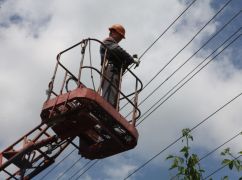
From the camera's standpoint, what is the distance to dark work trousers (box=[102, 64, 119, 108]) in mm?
9891

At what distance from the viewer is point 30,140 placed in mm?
10805

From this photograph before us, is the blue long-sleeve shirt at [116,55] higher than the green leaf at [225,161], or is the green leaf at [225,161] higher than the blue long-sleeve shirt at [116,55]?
the blue long-sleeve shirt at [116,55]

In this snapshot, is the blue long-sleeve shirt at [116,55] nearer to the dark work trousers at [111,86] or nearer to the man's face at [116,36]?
the dark work trousers at [111,86]

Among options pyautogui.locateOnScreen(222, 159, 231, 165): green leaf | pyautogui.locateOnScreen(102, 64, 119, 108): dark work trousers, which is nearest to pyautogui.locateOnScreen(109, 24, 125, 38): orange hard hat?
pyautogui.locateOnScreen(102, 64, 119, 108): dark work trousers

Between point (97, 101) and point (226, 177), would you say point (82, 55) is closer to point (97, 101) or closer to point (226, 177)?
point (97, 101)

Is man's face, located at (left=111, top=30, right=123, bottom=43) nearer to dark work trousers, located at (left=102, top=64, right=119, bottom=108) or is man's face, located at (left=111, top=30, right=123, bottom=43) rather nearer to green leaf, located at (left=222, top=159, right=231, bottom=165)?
dark work trousers, located at (left=102, top=64, right=119, bottom=108)

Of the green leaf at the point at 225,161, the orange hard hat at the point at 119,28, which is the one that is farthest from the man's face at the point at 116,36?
the green leaf at the point at 225,161

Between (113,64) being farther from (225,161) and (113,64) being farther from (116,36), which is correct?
(225,161)

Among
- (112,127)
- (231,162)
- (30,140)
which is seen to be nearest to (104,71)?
(112,127)

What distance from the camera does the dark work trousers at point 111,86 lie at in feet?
A: 32.4

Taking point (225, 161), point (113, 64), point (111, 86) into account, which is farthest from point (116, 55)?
point (225, 161)

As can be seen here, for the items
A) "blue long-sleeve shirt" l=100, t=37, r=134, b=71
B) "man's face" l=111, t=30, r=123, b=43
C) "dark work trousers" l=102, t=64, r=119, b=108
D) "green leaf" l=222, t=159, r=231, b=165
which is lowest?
"green leaf" l=222, t=159, r=231, b=165

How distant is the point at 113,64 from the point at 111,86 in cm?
57

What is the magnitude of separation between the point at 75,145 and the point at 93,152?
412 millimetres
